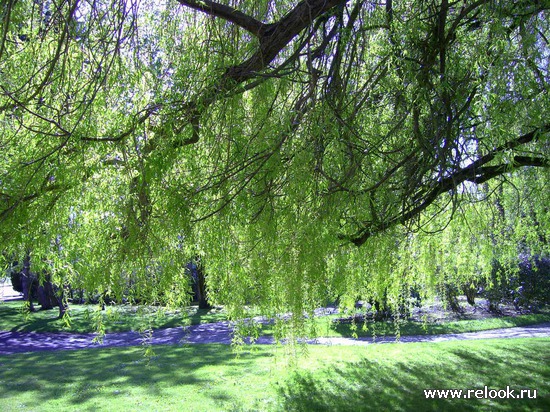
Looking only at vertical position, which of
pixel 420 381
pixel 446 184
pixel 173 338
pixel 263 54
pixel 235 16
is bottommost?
pixel 420 381

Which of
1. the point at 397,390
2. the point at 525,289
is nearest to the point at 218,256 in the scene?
the point at 397,390

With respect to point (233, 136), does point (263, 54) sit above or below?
above

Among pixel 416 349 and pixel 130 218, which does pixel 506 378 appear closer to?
pixel 416 349

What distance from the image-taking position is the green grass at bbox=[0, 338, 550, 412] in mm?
6316

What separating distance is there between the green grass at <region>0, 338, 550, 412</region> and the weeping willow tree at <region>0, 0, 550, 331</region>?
84.3 inches

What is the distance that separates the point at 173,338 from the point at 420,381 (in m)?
7.17

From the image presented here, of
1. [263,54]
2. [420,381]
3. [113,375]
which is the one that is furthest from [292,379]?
[263,54]

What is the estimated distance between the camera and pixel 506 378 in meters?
6.86

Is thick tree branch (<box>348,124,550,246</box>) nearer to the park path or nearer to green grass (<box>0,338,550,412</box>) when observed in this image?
green grass (<box>0,338,550,412</box>)

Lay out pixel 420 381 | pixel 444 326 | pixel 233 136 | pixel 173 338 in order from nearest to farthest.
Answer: pixel 233 136 < pixel 420 381 < pixel 444 326 < pixel 173 338

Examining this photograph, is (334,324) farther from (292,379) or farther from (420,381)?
(420,381)

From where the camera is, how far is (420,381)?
6.94 metres

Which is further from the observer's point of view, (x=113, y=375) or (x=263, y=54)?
(x=113, y=375)

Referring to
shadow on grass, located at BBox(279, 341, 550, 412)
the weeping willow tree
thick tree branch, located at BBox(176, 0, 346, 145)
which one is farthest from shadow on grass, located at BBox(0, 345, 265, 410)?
thick tree branch, located at BBox(176, 0, 346, 145)
